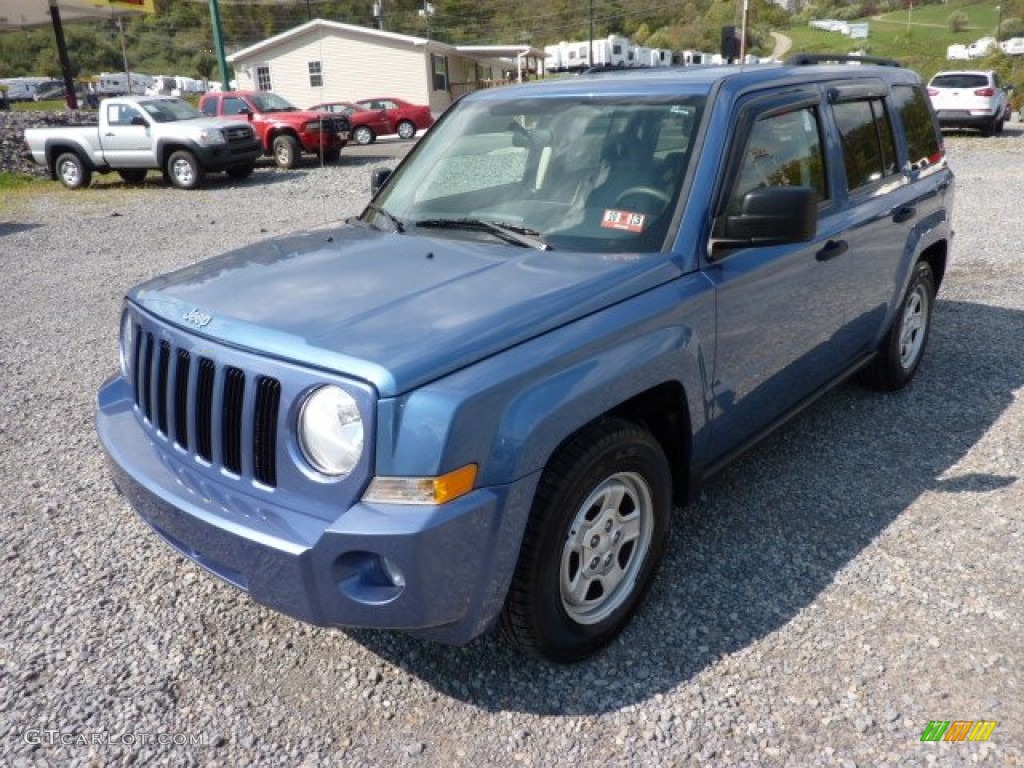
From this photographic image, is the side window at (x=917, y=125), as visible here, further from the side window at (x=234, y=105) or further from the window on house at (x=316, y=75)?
→ the window on house at (x=316, y=75)

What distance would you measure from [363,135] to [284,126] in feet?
23.6

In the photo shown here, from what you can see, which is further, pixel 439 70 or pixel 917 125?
pixel 439 70

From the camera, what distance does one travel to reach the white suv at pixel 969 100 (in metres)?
21.0

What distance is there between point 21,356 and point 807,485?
565 centimetres

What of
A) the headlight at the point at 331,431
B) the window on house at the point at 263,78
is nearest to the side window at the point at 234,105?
the headlight at the point at 331,431

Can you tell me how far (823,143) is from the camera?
3.81m

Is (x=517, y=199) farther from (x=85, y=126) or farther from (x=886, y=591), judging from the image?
(x=85, y=126)

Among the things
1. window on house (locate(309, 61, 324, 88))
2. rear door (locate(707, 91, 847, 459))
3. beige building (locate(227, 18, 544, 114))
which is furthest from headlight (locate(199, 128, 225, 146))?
window on house (locate(309, 61, 324, 88))

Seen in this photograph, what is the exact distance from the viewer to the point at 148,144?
1631 centimetres

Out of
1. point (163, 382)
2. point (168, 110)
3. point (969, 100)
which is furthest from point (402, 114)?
point (163, 382)

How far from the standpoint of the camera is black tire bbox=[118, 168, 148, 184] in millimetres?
17206

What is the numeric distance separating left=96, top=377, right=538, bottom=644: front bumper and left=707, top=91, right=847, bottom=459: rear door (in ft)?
3.98

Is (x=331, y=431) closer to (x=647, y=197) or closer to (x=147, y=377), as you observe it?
(x=147, y=377)

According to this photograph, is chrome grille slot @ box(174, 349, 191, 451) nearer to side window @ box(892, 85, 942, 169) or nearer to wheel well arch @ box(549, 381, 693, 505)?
wheel well arch @ box(549, 381, 693, 505)
